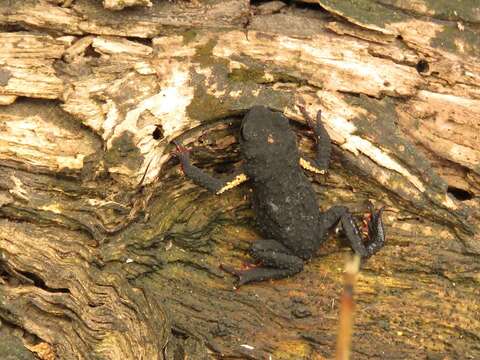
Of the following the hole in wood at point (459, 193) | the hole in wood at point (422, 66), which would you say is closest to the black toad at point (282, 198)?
the hole in wood at point (459, 193)

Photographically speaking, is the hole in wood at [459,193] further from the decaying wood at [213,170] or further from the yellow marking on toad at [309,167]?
the yellow marking on toad at [309,167]

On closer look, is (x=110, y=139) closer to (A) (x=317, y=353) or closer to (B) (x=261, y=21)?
(B) (x=261, y=21)

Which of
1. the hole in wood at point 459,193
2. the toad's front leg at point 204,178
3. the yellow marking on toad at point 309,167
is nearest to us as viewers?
the toad's front leg at point 204,178

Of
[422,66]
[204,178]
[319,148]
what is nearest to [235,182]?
[204,178]

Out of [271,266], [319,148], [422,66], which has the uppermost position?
[422,66]

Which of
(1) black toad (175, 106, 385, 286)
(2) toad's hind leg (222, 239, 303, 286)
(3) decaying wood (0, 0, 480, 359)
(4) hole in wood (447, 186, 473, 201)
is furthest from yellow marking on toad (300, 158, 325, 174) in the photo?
(4) hole in wood (447, 186, 473, 201)

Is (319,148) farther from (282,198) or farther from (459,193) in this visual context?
(459,193)

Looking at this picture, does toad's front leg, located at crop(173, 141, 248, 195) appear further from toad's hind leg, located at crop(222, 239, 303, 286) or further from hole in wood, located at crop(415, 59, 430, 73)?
hole in wood, located at crop(415, 59, 430, 73)
